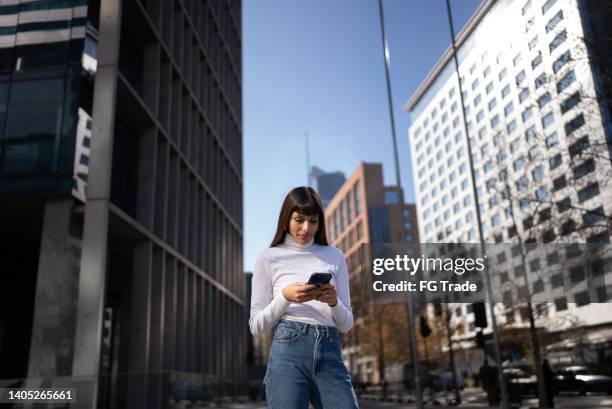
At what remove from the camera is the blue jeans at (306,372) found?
2232mm

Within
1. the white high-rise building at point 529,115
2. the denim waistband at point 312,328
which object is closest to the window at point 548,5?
the white high-rise building at point 529,115

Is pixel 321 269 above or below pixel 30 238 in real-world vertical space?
below

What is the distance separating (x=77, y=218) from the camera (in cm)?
1392

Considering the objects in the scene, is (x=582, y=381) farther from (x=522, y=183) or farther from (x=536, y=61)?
(x=536, y=61)

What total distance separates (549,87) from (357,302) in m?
40.9

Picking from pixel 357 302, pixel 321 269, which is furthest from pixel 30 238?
pixel 357 302

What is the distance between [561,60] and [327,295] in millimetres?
15158

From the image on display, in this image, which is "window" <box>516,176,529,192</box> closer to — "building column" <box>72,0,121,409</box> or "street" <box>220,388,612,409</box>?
"street" <box>220,388,612,409</box>

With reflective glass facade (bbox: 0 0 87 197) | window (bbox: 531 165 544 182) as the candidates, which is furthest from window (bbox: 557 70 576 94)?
reflective glass facade (bbox: 0 0 87 197)

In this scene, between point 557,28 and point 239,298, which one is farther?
point 239,298

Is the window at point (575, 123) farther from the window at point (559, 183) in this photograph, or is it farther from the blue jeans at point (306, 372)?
the blue jeans at point (306, 372)

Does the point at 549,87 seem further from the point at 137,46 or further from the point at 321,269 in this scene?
the point at 321,269

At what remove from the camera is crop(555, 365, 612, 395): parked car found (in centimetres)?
2420

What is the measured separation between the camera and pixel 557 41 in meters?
14.7
